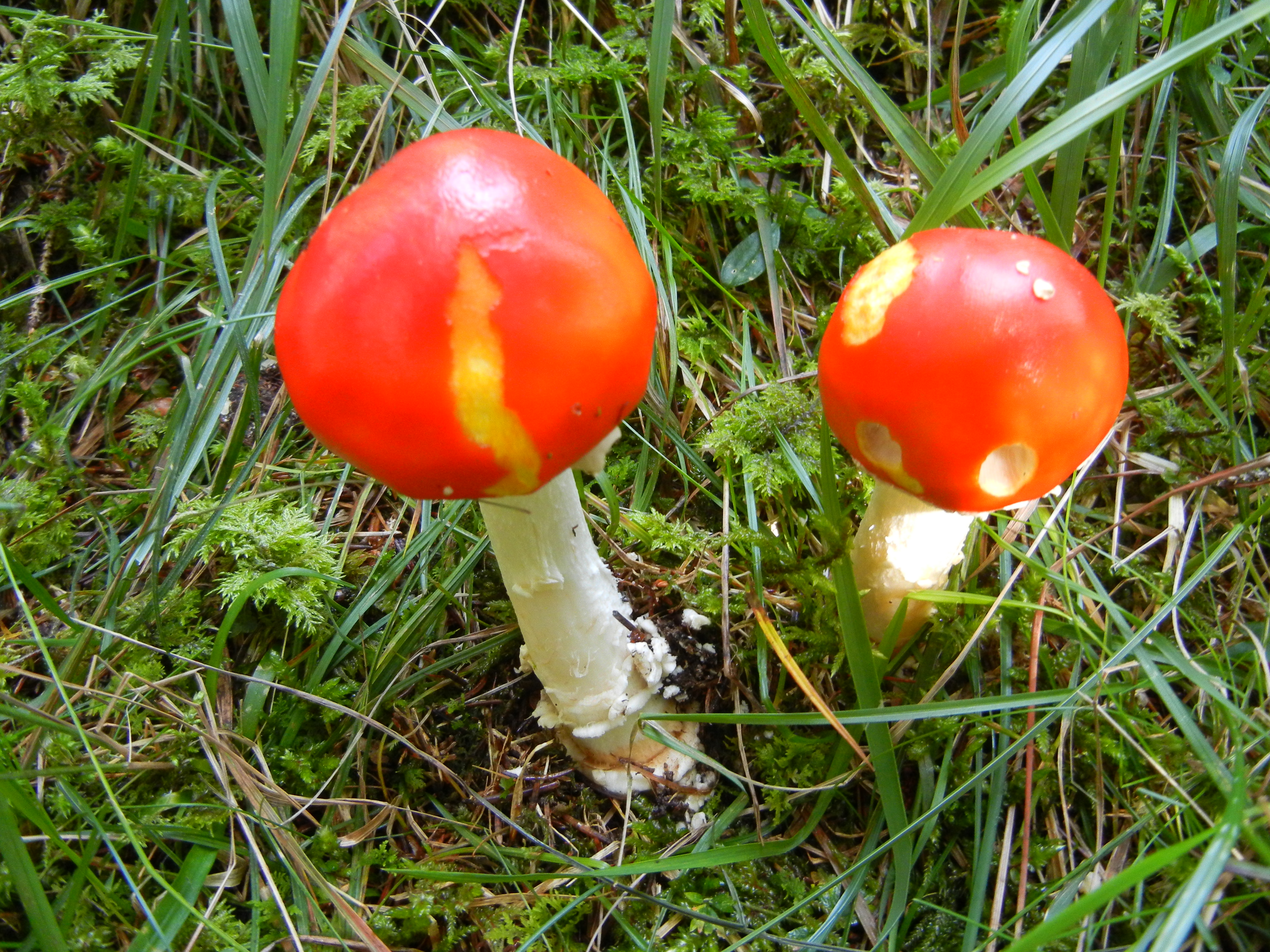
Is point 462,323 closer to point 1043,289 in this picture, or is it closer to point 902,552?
point 1043,289

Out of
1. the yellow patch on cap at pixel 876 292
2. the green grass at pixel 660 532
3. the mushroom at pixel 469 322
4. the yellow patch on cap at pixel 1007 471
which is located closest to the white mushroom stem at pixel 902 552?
the green grass at pixel 660 532

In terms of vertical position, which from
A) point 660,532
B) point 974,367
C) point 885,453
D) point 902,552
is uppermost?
point 974,367

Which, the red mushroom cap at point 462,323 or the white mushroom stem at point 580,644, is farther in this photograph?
the white mushroom stem at point 580,644

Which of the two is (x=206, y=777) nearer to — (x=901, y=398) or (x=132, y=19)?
(x=901, y=398)

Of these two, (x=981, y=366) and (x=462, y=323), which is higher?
(x=462, y=323)

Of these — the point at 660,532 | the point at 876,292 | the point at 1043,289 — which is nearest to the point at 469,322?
the point at 876,292

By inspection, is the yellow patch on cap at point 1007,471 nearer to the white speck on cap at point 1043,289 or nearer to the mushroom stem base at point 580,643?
the white speck on cap at point 1043,289
